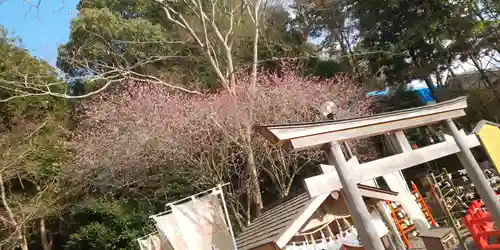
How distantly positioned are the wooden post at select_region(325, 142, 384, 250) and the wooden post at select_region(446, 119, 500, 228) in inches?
82.7

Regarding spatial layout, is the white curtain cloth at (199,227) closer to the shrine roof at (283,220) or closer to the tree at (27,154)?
the shrine roof at (283,220)

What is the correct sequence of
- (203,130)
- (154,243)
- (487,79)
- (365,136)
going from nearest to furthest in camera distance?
(365,136) < (154,243) < (203,130) < (487,79)

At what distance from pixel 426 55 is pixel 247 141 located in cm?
971

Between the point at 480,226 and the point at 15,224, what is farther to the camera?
the point at 15,224

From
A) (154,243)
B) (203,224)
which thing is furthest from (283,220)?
(154,243)

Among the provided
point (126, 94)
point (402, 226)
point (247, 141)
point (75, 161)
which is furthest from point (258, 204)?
point (75, 161)

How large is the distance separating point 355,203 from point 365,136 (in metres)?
0.86

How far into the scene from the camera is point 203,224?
7691 mm

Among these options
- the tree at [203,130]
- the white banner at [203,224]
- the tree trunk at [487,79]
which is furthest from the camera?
the tree trunk at [487,79]

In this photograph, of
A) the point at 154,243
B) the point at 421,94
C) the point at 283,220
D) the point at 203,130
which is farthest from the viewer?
the point at 421,94

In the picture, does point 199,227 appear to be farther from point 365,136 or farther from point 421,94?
point 421,94

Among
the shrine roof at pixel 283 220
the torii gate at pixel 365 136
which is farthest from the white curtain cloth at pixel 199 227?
the torii gate at pixel 365 136

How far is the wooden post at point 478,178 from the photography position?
4.60 meters

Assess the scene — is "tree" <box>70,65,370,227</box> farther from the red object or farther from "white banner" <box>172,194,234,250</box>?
the red object
